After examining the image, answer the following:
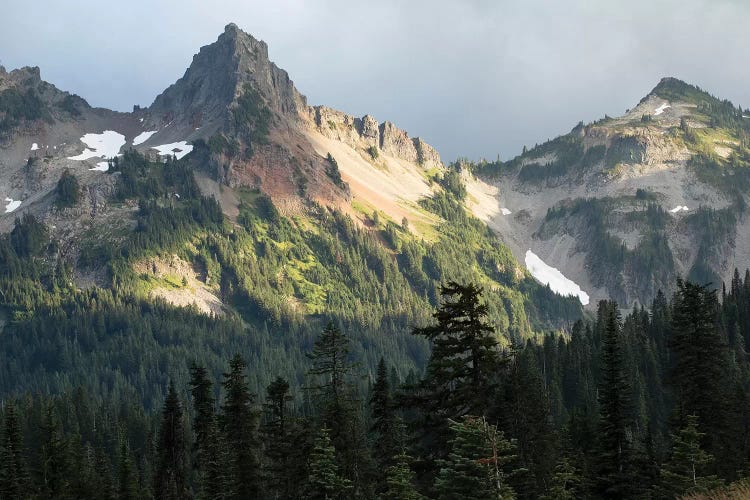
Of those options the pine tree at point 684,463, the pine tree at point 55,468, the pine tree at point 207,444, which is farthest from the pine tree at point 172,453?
the pine tree at point 684,463

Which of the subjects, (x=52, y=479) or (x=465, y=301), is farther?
(x=52, y=479)

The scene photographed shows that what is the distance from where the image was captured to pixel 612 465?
55.0 metres

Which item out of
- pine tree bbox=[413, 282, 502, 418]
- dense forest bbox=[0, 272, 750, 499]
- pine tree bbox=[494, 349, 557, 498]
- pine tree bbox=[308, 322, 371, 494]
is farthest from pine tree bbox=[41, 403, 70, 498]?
pine tree bbox=[413, 282, 502, 418]

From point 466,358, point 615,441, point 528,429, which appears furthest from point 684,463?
point 528,429

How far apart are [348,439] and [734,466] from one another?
26.5 meters

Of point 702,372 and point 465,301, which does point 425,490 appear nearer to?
point 465,301

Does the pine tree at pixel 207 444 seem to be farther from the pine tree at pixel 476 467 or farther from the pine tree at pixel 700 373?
the pine tree at pixel 476 467

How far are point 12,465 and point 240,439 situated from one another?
2604 cm

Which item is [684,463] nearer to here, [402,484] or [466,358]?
[466,358]

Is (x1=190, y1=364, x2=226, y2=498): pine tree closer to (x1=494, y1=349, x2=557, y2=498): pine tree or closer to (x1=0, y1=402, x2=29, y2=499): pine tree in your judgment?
(x1=0, y1=402, x2=29, y2=499): pine tree

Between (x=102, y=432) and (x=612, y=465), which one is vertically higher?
(x=102, y=432)

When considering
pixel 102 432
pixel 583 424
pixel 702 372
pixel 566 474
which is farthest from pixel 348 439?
pixel 102 432

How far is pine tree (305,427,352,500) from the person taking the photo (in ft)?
181

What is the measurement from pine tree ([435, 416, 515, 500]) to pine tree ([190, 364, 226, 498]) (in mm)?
36773
